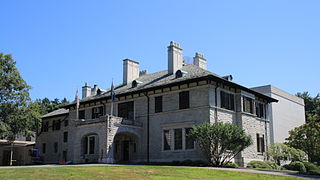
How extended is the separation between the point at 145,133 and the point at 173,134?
3.48 m

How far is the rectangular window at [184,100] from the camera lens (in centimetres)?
3259

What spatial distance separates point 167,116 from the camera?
3375 cm

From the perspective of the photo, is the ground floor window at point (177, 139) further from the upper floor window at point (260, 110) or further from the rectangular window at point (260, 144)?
the upper floor window at point (260, 110)

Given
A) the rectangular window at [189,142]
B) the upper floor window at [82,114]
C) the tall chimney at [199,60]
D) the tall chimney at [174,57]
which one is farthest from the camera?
the upper floor window at [82,114]

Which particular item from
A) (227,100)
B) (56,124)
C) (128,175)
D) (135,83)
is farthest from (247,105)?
(56,124)

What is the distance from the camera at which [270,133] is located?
4300 cm

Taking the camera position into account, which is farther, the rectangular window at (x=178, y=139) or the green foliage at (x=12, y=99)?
the green foliage at (x=12, y=99)

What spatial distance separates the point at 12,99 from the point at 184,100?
19964 millimetres

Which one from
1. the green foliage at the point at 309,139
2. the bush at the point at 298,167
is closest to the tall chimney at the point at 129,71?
the green foliage at the point at 309,139

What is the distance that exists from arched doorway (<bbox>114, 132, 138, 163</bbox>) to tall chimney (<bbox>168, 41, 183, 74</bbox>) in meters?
7.74

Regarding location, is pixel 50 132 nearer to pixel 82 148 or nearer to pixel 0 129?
pixel 0 129

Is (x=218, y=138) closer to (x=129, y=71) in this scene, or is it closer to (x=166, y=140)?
(x=166, y=140)

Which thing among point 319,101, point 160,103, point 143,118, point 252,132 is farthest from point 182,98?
point 319,101

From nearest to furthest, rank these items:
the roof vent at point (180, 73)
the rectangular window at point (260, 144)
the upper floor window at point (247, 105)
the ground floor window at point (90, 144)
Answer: the roof vent at point (180, 73) < the upper floor window at point (247, 105) < the ground floor window at point (90, 144) < the rectangular window at point (260, 144)
